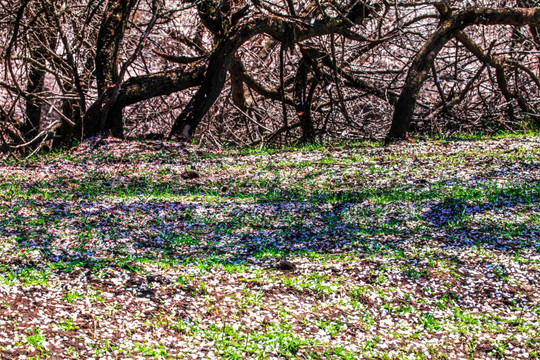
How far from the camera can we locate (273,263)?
3.44 m

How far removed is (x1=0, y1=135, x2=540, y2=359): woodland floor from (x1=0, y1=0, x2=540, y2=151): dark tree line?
1.74 meters

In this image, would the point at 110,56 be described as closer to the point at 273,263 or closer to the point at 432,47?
the point at 432,47

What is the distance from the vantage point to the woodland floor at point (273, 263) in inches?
102

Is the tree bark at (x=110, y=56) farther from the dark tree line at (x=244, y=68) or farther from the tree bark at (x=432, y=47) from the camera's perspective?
the tree bark at (x=432, y=47)

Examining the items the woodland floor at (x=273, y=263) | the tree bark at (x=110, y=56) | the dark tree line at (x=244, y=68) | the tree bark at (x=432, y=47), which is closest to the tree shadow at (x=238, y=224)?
the woodland floor at (x=273, y=263)

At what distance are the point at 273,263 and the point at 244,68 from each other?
19.8 feet

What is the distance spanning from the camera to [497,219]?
4137mm

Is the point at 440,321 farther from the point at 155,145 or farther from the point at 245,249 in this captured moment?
the point at 155,145

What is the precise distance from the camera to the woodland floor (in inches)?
102

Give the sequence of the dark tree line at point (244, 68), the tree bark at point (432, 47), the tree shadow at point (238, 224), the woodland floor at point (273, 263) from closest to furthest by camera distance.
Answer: the woodland floor at point (273, 263) → the tree shadow at point (238, 224) → the dark tree line at point (244, 68) → the tree bark at point (432, 47)

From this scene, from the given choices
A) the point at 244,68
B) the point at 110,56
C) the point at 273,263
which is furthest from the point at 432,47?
the point at 273,263

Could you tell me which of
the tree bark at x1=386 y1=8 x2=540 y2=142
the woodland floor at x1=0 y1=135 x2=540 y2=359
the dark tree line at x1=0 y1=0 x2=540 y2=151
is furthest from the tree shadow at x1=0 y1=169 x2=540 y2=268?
the dark tree line at x1=0 y1=0 x2=540 y2=151

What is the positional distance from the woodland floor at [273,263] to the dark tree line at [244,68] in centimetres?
174

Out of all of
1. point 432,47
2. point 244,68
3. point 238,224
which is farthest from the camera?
point 244,68
